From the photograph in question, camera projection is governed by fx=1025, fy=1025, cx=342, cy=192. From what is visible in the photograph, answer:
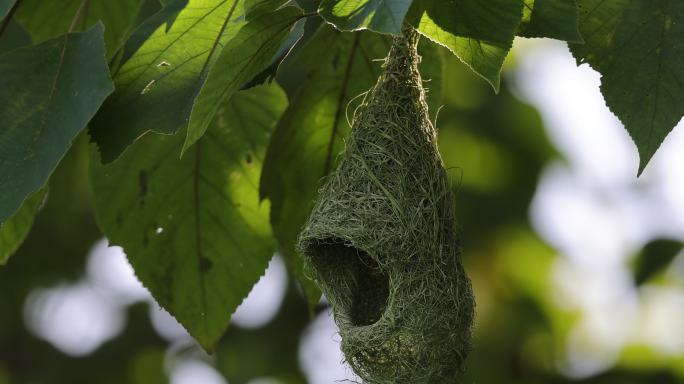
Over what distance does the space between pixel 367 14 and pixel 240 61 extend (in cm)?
29

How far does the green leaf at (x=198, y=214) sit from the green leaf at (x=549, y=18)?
0.80 metres

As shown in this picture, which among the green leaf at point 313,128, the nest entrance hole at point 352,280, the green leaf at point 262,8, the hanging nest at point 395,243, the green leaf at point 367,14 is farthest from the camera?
the green leaf at point 313,128

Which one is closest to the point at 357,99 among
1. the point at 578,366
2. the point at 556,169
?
the point at 556,169

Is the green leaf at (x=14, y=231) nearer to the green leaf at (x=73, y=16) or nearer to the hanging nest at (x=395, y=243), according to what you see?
the green leaf at (x=73, y=16)

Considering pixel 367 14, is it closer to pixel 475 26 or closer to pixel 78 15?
pixel 475 26

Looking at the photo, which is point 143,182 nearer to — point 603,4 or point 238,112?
point 238,112

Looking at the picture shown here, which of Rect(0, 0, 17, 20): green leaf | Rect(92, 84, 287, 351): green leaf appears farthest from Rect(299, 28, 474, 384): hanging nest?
Rect(0, 0, 17, 20): green leaf

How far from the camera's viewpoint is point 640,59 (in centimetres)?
159

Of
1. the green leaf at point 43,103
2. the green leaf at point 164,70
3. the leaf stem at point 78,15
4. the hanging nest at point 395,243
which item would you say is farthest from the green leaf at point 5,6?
the hanging nest at point 395,243

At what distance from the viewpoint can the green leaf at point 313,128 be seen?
2047 millimetres

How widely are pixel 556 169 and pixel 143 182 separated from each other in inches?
99.6

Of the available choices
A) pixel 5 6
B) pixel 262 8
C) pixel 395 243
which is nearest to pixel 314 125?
pixel 395 243

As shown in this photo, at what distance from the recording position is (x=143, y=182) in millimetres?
2096

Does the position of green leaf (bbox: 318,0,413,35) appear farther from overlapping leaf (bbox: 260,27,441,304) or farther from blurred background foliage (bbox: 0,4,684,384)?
blurred background foliage (bbox: 0,4,684,384)
